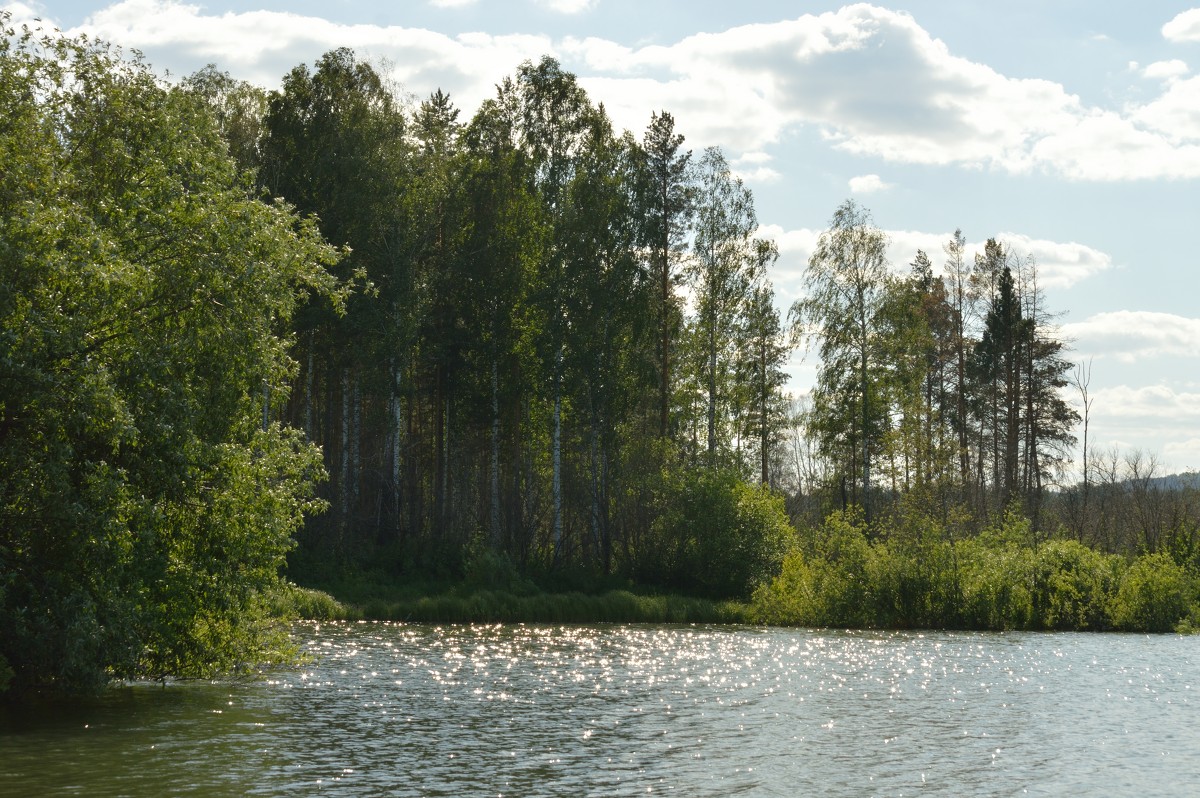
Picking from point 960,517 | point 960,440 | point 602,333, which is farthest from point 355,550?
point 960,440

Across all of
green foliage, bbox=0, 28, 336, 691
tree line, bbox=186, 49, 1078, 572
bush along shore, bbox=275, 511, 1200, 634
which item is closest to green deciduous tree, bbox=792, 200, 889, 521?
tree line, bbox=186, 49, 1078, 572

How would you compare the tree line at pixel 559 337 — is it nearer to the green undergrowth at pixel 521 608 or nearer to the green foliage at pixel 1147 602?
the green undergrowth at pixel 521 608

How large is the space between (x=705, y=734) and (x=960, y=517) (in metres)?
27.6

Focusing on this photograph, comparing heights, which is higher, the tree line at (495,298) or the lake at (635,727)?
the tree line at (495,298)

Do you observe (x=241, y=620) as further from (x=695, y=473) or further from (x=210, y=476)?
(x=695, y=473)

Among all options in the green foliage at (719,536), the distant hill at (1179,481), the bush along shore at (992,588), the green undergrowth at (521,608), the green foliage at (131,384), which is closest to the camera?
the green foliage at (131,384)

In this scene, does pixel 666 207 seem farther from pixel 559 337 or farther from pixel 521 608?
pixel 521 608

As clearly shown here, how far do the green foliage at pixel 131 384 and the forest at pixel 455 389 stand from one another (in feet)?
0.23

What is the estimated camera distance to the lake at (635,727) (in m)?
16.5

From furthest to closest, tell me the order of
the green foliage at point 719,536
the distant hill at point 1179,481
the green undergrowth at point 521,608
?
the distant hill at point 1179,481 < the green foliage at point 719,536 < the green undergrowth at point 521,608

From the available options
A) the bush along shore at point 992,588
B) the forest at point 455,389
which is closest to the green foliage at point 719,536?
the forest at point 455,389

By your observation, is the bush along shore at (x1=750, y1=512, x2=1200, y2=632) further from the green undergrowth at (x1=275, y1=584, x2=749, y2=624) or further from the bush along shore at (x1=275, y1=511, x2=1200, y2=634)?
the green undergrowth at (x1=275, y1=584, x2=749, y2=624)

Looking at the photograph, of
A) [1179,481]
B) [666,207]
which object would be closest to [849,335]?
[666,207]

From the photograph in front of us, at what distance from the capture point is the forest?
64.5ft
